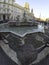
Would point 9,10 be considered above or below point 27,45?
above

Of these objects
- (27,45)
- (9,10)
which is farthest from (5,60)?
(9,10)

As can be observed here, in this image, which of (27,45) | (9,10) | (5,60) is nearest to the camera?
(5,60)

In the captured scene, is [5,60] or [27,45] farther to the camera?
[27,45]

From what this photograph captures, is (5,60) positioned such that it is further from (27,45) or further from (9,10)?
(9,10)

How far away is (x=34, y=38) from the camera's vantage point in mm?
4281

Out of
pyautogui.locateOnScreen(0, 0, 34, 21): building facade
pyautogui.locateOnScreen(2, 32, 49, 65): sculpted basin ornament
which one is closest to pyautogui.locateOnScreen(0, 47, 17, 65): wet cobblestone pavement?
pyautogui.locateOnScreen(2, 32, 49, 65): sculpted basin ornament

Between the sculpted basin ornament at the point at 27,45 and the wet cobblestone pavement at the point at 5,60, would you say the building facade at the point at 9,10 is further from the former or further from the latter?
the wet cobblestone pavement at the point at 5,60

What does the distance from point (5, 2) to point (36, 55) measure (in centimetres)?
1897

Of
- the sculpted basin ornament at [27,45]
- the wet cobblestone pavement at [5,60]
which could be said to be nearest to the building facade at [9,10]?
the sculpted basin ornament at [27,45]

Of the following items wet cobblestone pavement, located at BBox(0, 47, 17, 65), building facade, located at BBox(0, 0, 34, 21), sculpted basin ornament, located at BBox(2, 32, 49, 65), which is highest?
building facade, located at BBox(0, 0, 34, 21)

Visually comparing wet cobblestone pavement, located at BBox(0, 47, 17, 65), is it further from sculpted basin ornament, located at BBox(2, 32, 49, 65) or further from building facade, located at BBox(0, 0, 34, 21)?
building facade, located at BBox(0, 0, 34, 21)

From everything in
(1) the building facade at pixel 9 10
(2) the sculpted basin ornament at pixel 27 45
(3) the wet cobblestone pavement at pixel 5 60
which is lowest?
(3) the wet cobblestone pavement at pixel 5 60

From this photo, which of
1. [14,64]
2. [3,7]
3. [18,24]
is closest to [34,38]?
[14,64]

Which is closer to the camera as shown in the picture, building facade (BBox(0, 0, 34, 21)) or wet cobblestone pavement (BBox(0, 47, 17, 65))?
wet cobblestone pavement (BBox(0, 47, 17, 65))
